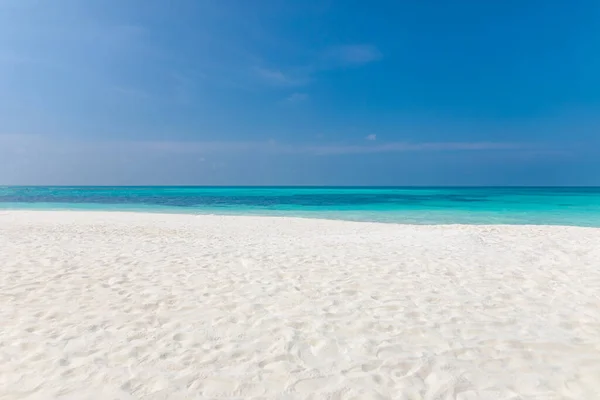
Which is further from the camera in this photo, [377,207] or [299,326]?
[377,207]

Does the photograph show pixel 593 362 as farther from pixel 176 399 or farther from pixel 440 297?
pixel 176 399

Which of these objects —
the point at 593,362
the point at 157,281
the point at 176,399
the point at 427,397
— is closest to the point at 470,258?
the point at 593,362

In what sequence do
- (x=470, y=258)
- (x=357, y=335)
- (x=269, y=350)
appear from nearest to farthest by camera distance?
(x=269, y=350) → (x=357, y=335) → (x=470, y=258)

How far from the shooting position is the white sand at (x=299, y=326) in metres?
3.71

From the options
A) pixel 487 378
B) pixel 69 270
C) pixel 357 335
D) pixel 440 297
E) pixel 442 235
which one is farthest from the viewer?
pixel 442 235

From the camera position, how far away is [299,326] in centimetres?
514

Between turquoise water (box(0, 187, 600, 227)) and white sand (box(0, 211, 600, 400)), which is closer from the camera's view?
white sand (box(0, 211, 600, 400))

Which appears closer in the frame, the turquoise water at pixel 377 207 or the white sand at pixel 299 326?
the white sand at pixel 299 326

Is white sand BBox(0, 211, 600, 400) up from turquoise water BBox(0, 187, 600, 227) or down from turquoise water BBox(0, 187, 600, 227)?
up

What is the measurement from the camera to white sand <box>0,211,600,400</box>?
371 cm

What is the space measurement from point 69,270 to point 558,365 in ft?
29.2

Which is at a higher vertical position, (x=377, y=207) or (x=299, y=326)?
(x=299, y=326)

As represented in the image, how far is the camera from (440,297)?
6.39m

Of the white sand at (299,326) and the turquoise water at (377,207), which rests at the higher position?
the white sand at (299,326)
